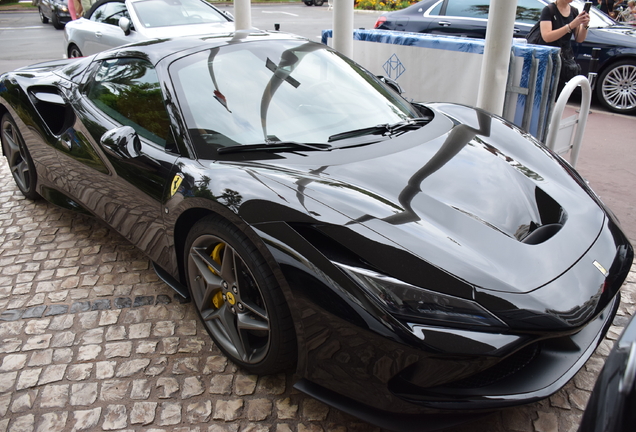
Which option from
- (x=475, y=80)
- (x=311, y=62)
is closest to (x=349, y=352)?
(x=311, y=62)

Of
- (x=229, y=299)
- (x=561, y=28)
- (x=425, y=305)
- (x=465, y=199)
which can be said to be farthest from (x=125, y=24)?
(x=425, y=305)

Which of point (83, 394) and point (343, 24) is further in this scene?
point (343, 24)

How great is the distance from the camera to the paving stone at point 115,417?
2098 millimetres

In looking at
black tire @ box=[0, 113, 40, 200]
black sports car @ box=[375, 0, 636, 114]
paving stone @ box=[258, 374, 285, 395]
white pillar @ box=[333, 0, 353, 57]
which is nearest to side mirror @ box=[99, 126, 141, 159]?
paving stone @ box=[258, 374, 285, 395]

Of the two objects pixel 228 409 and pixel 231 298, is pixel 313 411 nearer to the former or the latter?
pixel 228 409

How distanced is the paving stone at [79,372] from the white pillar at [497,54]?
340cm

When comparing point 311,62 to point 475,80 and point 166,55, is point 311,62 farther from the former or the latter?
point 475,80

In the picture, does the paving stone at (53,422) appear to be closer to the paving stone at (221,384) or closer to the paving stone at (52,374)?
the paving stone at (52,374)

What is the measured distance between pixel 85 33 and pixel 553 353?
8.75 meters

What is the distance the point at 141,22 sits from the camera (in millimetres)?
7633

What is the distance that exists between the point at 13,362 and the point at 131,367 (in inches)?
23.2

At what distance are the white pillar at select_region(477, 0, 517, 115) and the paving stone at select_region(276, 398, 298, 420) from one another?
3030 mm

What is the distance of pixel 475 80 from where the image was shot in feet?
15.9

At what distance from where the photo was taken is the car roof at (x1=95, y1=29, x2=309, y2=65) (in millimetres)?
2820
